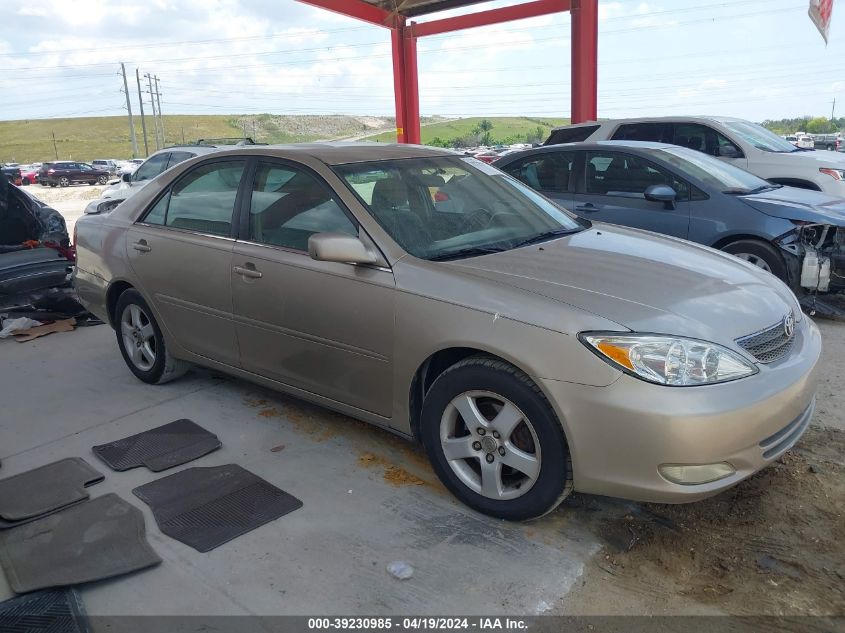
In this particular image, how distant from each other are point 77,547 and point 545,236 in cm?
262

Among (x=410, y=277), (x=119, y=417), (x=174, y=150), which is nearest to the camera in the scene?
(x=410, y=277)

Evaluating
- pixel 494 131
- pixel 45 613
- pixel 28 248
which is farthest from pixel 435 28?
pixel 494 131

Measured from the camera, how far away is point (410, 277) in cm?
318

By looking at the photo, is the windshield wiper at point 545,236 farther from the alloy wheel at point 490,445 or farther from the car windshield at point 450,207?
the alloy wheel at point 490,445

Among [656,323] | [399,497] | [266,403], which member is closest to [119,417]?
[266,403]

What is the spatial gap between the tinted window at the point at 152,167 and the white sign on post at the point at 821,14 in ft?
39.5

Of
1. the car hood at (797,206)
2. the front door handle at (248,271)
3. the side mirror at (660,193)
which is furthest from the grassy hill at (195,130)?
the front door handle at (248,271)

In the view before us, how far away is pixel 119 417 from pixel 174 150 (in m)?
8.74

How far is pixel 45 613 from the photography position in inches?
99.4

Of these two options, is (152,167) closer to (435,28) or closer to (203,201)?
(435,28)

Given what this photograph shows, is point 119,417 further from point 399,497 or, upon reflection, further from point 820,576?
point 820,576

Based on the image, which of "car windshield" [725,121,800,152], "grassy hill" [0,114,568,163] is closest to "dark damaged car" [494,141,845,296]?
"car windshield" [725,121,800,152]

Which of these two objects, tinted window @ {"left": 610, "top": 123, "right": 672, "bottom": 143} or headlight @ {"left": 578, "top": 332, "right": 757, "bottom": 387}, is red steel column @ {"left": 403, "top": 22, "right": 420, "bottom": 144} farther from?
headlight @ {"left": 578, "top": 332, "right": 757, "bottom": 387}

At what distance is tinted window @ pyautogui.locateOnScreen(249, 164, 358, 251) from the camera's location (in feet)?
11.8
